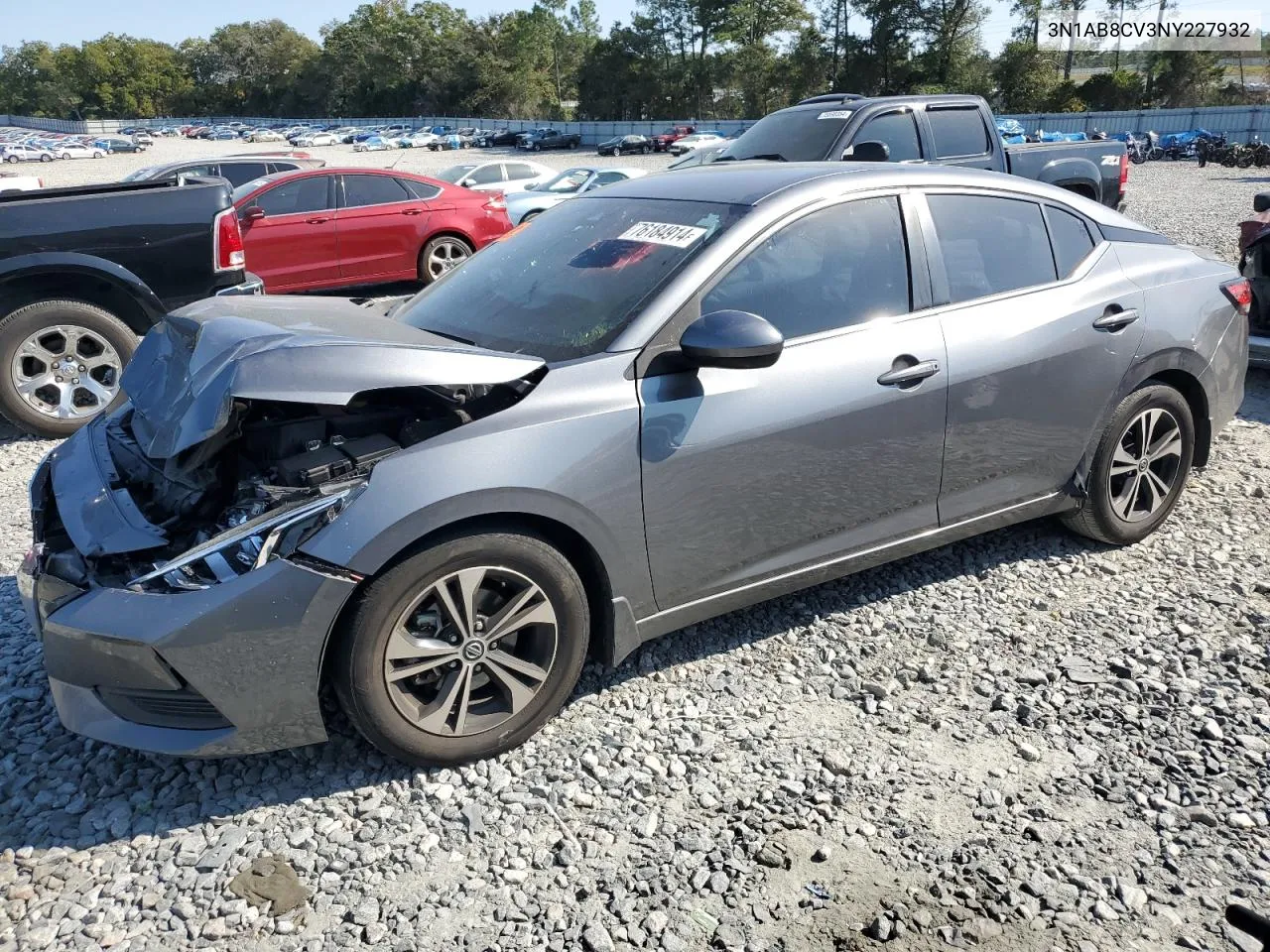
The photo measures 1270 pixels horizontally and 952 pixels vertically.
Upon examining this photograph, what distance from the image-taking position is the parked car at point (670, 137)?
54000 millimetres

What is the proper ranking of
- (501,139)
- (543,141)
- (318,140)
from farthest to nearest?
(318,140), (501,139), (543,141)

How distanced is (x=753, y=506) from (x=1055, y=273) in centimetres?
177

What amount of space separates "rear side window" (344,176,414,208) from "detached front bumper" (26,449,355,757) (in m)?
9.29

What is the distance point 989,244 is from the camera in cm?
389

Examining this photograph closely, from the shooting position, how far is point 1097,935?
2.37 m

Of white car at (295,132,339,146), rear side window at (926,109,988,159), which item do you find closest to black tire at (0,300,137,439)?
rear side window at (926,109,988,159)

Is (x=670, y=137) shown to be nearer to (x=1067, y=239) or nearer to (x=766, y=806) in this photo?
(x=1067, y=239)

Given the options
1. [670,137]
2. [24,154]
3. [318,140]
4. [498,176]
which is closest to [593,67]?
[318,140]

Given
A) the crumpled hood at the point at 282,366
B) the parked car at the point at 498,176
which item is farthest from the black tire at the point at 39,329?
the parked car at the point at 498,176

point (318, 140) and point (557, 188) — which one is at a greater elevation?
point (318, 140)

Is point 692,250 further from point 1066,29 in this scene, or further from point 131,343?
point 1066,29

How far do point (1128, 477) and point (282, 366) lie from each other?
3.52m

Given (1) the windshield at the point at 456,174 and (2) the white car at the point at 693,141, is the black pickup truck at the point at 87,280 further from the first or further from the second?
(2) the white car at the point at 693,141

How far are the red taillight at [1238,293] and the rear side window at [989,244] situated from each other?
1095 mm
